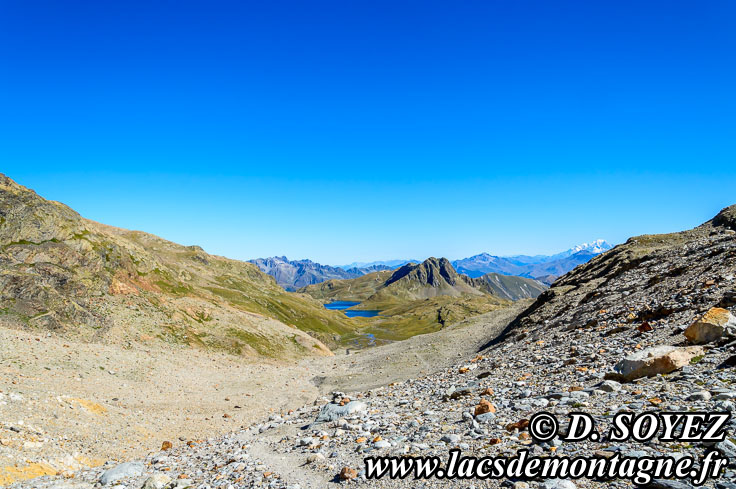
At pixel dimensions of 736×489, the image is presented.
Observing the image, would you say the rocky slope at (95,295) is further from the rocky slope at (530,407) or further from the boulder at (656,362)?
the boulder at (656,362)

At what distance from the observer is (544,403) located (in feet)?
49.0

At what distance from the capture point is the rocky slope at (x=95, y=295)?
52531 mm

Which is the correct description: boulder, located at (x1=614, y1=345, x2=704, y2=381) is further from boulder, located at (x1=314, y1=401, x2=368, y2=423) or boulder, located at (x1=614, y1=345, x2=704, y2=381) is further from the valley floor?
the valley floor

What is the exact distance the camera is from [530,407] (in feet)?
48.9

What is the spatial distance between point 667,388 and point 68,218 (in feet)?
326

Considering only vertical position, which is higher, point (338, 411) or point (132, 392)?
point (338, 411)

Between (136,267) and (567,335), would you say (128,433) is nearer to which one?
(567,335)

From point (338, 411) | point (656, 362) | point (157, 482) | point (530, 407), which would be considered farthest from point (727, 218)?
point (157, 482)

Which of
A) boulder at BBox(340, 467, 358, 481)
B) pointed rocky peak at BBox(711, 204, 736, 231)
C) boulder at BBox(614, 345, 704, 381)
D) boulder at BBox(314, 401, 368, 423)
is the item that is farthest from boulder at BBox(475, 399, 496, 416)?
pointed rocky peak at BBox(711, 204, 736, 231)

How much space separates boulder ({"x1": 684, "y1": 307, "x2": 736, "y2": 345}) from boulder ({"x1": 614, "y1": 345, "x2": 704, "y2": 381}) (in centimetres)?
167

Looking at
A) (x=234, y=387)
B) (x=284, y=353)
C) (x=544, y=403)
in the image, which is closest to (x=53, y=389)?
(x=234, y=387)

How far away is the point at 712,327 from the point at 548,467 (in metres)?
13.5

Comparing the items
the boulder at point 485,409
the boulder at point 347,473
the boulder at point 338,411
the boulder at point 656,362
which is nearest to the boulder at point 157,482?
the boulder at point 338,411

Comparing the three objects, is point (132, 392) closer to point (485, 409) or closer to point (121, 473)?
point (121, 473)
